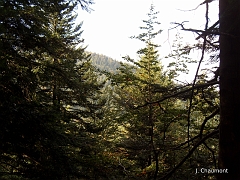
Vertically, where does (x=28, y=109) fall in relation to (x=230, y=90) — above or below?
below

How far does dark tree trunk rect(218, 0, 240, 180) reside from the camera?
184cm

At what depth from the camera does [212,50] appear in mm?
3389

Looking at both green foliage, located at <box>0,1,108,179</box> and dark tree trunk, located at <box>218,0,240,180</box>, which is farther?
green foliage, located at <box>0,1,108,179</box>

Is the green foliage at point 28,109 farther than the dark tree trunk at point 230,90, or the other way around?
the green foliage at point 28,109

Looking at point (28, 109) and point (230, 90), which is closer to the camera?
point (230, 90)

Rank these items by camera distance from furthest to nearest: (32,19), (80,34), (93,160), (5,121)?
(80,34) < (93,160) < (32,19) < (5,121)

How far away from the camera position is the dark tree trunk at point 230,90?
184 centimetres

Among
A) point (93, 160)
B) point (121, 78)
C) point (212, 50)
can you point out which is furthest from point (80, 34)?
point (212, 50)

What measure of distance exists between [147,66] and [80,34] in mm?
6083

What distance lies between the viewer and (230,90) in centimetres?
194

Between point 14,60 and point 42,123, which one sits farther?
point 14,60

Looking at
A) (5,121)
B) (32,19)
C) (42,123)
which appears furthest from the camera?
(32,19)

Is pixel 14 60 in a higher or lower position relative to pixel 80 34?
lower

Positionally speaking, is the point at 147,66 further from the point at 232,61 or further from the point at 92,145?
the point at 232,61
